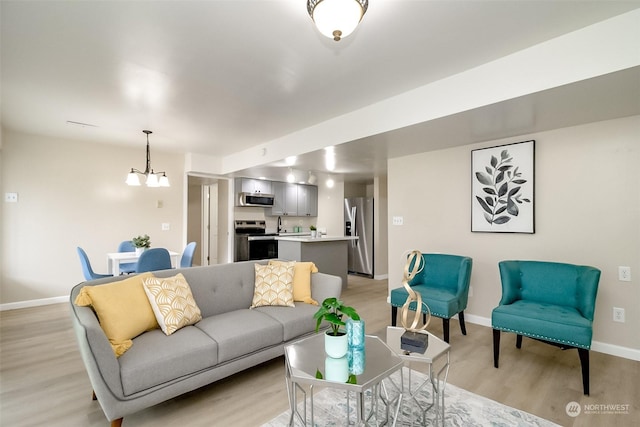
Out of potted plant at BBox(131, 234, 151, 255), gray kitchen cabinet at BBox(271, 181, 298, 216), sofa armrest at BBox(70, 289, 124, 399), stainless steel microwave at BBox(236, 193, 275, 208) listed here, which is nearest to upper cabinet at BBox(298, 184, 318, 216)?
gray kitchen cabinet at BBox(271, 181, 298, 216)

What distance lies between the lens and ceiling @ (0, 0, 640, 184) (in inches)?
73.9

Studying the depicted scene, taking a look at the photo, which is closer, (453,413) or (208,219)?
(453,413)

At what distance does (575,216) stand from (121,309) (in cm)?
409

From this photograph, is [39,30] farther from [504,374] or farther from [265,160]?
[504,374]

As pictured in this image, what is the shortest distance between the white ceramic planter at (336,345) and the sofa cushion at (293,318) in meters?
0.89

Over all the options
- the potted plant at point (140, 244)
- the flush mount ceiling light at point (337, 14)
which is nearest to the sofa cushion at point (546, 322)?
the flush mount ceiling light at point (337, 14)

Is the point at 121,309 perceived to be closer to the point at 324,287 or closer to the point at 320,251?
the point at 324,287

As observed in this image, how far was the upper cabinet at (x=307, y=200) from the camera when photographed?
24.5 feet

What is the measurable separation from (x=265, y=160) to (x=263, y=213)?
7.54ft

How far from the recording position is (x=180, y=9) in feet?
6.05

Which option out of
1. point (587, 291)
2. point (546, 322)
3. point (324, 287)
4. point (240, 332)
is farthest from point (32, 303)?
point (587, 291)

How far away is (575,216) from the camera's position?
3002 mm

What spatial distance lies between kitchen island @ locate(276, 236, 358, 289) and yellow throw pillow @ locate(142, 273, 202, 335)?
2.60 meters

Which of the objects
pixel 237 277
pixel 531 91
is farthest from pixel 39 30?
pixel 531 91
